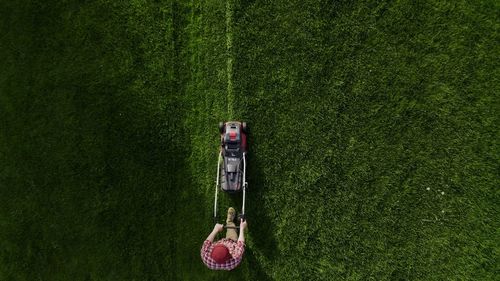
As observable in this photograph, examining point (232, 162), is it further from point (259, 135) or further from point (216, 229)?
point (216, 229)

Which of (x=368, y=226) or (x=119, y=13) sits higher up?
(x=119, y=13)

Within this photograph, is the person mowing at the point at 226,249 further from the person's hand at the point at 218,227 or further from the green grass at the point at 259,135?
the green grass at the point at 259,135

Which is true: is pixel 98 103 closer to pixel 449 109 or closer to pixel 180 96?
pixel 180 96

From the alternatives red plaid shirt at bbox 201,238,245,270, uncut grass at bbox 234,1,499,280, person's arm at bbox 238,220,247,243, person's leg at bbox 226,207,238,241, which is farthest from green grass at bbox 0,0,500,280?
red plaid shirt at bbox 201,238,245,270

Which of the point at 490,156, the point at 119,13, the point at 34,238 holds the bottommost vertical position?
the point at 34,238

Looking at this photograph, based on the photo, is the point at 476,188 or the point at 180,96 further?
the point at 180,96

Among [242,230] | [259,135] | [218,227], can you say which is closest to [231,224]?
[218,227]

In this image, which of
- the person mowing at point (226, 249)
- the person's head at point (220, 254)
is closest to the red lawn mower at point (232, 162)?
the person mowing at point (226, 249)

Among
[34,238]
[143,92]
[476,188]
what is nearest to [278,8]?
[143,92]
